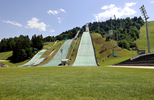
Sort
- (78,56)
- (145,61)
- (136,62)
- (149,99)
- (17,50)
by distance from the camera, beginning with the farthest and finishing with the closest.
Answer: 1. (17,50)
2. (78,56)
3. (136,62)
4. (145,61)
5. (149,99)

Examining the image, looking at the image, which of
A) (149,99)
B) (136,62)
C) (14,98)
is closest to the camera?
(149,99)

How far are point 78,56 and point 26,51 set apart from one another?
97.3ft

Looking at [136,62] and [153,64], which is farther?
[136,62]

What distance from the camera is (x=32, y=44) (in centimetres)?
7344

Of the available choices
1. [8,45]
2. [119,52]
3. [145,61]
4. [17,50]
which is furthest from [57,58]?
[8,45]

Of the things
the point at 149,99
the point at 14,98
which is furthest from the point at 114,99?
the point at 14,98

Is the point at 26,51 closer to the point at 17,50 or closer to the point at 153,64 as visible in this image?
the point at 17,50

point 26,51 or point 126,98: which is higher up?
point 26,51

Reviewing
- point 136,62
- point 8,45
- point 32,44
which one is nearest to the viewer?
point 136,62

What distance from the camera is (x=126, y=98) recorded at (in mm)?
4125

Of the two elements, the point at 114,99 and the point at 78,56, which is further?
the point at 78,56

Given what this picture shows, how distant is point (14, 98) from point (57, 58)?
157 ft

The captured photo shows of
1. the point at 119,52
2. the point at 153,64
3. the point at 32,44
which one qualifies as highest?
the point at 32,44

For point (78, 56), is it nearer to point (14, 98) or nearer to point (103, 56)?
point (103, 56)
